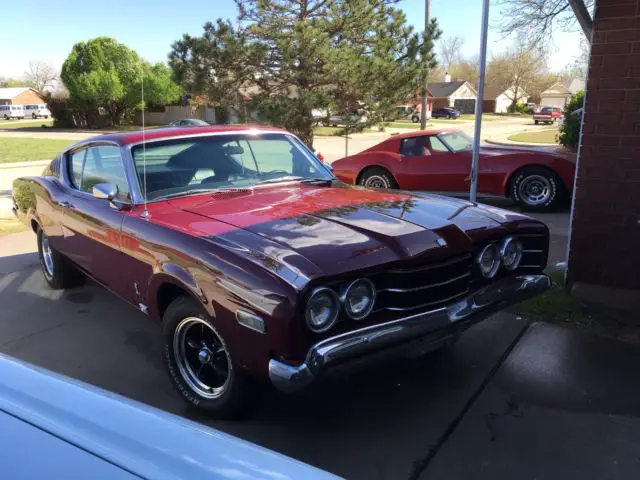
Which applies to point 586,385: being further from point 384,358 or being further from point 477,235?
point 384,358

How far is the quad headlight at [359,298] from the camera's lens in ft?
8.92

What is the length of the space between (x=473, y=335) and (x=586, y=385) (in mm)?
956

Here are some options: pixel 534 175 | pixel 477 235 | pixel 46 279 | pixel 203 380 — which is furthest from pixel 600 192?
pixel 46 279

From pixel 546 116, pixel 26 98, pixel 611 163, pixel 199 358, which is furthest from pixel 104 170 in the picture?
pixel 26 98

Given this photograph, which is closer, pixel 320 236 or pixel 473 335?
pixel 320 236

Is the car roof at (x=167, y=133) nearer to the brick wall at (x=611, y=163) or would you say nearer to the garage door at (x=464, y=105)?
the brick wall at (x=611, y=163)

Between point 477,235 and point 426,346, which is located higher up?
point 477,235

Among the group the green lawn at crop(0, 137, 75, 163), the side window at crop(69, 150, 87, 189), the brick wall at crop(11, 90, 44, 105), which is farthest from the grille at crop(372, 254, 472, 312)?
the brick wall at crop(11, 90, 44, 105)

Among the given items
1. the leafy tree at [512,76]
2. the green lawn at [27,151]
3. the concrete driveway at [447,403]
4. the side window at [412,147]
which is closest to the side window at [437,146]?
the side window at [412,147]

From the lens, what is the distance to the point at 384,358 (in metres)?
2.75

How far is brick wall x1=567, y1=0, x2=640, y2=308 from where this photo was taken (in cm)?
430

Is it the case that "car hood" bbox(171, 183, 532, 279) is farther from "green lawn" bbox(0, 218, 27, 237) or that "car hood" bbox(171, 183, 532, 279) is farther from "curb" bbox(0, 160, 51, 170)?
"curb" bbox(0, 160, 51, 170)

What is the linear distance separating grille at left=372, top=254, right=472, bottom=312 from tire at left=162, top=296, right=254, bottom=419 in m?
0.86

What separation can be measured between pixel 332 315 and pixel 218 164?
1.91m
